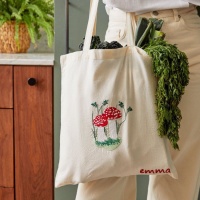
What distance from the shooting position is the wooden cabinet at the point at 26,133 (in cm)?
188

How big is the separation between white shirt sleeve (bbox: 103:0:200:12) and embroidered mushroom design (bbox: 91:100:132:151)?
1.03 ft

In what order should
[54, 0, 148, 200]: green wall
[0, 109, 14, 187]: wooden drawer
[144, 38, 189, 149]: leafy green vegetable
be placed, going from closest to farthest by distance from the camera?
[144, 38, 189, 149]: leafy green vegetable < [54, 0, 148, 200]: green wall < [0, 109, 14, 187]: wooden drawer

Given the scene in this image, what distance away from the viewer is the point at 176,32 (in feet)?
4.58

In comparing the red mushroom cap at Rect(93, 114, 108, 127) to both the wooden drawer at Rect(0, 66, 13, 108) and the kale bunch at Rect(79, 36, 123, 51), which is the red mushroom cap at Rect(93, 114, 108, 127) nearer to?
the kale bunch at Rect(79, 36, 123, 51)

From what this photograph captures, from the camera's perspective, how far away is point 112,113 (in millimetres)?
1249

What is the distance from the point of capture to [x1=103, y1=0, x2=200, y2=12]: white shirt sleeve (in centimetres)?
135

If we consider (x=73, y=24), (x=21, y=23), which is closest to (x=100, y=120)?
(x=73, y=24)

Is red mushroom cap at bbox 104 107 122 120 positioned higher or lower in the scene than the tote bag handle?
lower

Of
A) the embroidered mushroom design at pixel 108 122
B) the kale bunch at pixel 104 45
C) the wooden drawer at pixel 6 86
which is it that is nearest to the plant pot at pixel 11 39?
the wooden drawer at pixel 6 86

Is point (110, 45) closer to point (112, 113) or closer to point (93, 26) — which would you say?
point (93, 26)

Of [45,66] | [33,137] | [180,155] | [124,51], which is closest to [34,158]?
[33,137]

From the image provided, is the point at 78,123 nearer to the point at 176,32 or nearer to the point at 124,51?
the point at 124,51

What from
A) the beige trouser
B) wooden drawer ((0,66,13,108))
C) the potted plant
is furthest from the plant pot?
the beige trouser

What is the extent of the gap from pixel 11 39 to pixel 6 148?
1.75 ft
